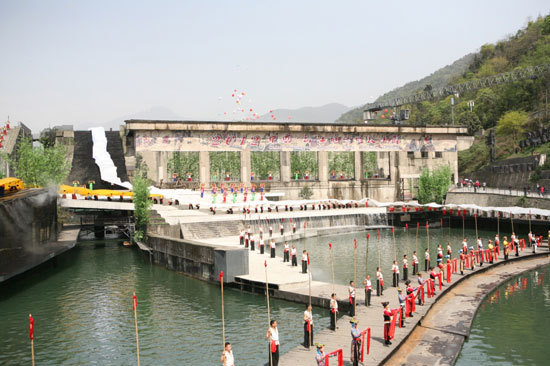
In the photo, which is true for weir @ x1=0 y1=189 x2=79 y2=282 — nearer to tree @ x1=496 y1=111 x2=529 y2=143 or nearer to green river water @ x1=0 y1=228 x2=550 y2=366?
green river water @ x1=0 y1=228 x2=550 y2=366

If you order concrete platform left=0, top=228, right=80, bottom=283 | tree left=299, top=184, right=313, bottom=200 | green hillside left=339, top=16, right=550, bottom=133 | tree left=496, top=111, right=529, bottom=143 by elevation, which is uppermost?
green hillside left=339, top=16, right=550, bottom=133

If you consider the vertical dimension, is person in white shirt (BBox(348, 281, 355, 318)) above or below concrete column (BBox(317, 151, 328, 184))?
below

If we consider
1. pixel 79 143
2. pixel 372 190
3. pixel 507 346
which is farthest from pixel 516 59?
pixel 507 346

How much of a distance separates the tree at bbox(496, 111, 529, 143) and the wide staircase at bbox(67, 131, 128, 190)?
7620cm

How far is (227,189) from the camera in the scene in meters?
70.6

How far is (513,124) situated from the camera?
103375 millimetres

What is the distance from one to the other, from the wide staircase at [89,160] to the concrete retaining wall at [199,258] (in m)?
26.4

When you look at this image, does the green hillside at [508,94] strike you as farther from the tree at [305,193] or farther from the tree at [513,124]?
the tree at [305,193]

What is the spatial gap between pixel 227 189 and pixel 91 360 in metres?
49.4

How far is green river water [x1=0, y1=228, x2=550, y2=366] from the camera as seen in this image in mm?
22156

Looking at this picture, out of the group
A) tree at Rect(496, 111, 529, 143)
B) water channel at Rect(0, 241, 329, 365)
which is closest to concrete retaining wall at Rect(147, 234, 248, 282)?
water channel at Rect(0, 241, 329, 365)

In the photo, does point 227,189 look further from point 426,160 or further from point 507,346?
point 507,346

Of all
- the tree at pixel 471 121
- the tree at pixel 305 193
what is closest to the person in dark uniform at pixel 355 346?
the tree at pixel 305 193

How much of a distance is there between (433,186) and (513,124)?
37231 mm
